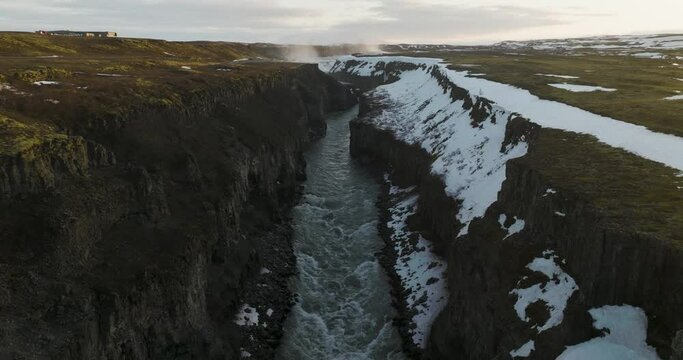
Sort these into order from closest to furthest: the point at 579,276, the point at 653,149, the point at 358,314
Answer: the point at 579,276, the point at 653,149, the point at 358,314

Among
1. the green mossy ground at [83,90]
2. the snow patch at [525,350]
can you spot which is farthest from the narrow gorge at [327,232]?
the green mossy ground at [83,90]

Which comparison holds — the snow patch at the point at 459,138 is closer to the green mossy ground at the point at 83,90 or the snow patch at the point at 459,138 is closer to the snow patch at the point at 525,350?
the snow patch at the point at 525,350

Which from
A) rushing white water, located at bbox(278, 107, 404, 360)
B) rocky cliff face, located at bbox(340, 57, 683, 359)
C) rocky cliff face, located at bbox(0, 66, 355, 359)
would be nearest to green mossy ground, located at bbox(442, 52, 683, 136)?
rocky cliff face, located at bbox(340, 57, 683, 359)

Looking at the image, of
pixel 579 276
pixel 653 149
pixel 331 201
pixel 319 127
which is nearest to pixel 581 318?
pixel 579 276

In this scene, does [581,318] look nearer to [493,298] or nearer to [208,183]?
[493,298]

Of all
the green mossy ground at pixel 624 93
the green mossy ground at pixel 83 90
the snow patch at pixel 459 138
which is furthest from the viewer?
the snow patch at pixel 459 138
